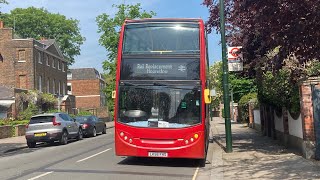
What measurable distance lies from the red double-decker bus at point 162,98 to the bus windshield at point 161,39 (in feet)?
0.09

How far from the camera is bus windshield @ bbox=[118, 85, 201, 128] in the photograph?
484 inches

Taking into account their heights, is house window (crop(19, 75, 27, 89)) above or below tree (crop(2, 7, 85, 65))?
below

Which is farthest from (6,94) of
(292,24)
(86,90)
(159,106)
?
(86,90)

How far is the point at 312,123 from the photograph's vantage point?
1237 centimetres

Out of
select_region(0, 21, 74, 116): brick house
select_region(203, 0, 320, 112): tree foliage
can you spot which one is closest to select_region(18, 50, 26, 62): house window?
select_region(0, 21, 74, 116): brick house

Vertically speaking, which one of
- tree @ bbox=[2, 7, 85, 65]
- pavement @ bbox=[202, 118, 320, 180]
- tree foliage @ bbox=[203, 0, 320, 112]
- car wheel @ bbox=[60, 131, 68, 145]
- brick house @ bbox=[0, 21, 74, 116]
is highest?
tree @ bbox=[2, 7, 85, 65]

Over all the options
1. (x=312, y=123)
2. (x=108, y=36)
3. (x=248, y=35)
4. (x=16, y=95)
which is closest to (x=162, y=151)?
(x=312, y=123)

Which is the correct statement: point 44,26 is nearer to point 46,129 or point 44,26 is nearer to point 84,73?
point 84,73

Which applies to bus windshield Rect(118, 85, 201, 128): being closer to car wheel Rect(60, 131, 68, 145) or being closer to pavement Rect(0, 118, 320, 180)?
pavement Rect(0, 118, 320, 180)

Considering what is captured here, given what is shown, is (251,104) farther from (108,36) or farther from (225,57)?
(108,36)

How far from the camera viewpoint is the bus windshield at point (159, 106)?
1229 cm

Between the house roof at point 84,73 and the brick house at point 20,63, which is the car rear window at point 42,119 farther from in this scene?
the house roof at point 84,73

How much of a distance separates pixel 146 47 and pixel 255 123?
16.0 metres

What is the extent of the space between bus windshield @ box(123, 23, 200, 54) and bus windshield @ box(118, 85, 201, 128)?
1080 mm
